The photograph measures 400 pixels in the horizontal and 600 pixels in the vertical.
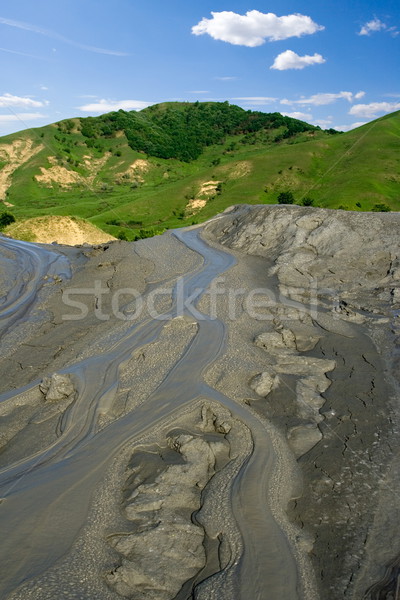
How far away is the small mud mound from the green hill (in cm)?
632

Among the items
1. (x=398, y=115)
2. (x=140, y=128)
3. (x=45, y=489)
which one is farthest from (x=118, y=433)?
(x=140, y=128)

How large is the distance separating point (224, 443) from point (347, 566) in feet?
14.0

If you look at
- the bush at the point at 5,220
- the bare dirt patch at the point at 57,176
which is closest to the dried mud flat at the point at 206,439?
the bush at the point at 5,220

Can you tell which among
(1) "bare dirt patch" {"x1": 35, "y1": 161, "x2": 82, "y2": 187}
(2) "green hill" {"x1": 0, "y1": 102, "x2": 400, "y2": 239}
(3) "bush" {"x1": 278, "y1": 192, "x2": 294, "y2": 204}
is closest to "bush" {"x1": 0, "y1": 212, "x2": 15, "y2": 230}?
(2) "green hill" {"x1": 0, "y1": 102, "x2": 400, "y2": 239}

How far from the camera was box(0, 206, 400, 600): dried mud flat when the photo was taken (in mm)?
7996

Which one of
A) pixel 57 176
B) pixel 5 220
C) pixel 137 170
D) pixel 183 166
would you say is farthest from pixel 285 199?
pixel 57 176

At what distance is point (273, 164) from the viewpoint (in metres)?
81.2

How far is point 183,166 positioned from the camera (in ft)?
393

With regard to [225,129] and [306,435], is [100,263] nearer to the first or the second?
[306,435]

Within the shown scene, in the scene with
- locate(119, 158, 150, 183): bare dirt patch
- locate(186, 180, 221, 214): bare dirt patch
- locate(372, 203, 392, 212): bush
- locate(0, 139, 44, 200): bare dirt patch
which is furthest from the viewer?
locate(119, 158, 150, 183): bare dirt patch

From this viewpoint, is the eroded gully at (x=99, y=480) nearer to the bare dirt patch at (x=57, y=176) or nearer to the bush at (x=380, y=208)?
the bush at (x=380, y=208)

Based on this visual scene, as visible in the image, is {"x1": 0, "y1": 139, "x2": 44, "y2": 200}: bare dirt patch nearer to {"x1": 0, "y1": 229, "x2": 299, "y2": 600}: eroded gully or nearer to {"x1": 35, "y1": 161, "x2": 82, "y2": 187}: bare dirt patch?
{"x1": 35, "y1": 161, "x2": 82, "y2": 187}: bare dirt patch

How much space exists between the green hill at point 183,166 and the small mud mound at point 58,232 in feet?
20.8

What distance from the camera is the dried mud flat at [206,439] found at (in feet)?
26.2
